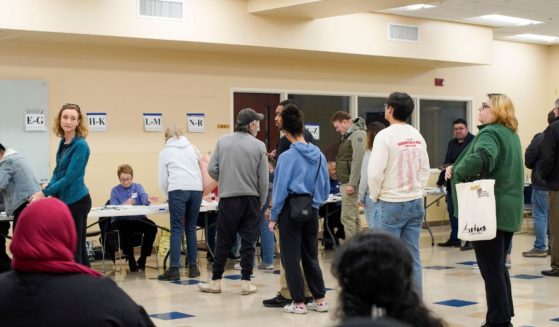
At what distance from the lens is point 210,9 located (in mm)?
9609

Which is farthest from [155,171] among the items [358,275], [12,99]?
[358,275]

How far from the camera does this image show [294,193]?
19.2 feet

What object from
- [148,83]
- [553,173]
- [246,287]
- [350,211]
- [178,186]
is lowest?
[246,287]

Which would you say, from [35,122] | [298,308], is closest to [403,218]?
[298,308]

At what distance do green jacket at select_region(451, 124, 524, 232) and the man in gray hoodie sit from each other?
2.08 metres

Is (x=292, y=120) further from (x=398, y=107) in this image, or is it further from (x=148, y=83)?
(x=148, y=83)

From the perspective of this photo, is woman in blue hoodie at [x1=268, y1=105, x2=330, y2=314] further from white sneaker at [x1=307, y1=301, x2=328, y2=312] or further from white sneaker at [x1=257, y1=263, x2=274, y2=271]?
white sneaker at [x1=257, y1=263, x2=274, y2=271]

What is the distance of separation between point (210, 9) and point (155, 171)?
6.90ft

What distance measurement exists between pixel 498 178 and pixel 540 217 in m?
4.93

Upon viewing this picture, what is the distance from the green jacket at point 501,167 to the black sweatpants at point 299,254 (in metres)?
1.32

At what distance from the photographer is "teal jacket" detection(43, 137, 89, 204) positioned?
245 inches

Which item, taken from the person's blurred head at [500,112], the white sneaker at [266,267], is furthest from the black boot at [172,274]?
the person's blurred head at [500,112]

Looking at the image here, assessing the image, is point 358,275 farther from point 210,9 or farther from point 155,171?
point 155,171

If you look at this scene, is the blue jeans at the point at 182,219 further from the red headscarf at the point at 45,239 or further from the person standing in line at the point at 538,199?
the red headscarf at the point at 45,239
